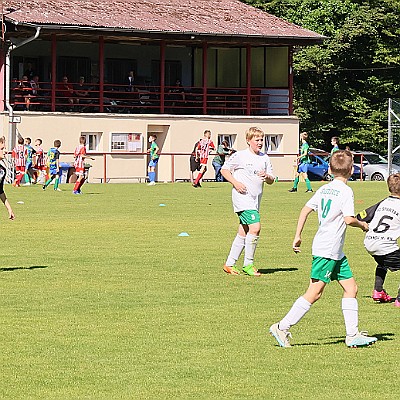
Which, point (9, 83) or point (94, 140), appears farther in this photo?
point (94, 140)

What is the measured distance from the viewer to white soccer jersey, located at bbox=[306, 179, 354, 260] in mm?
9711

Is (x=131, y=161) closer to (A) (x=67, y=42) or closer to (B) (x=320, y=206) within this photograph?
(A) (x=67, y=42)

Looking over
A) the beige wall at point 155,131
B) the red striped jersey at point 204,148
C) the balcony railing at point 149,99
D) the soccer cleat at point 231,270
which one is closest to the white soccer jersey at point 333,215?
the soccer cleat at point 231,270

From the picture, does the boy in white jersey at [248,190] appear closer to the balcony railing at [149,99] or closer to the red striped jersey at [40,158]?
the red striped jersey at [40,158]

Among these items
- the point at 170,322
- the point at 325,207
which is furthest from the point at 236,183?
the point at 325,207

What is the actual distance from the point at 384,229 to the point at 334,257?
239cm

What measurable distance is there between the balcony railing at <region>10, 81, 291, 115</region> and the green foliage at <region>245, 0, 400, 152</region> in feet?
23.9

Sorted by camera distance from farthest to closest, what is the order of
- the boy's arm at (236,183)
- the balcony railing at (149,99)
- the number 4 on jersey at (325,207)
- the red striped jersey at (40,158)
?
the balcony railing at (149,99) → the red striped jersey at (40,158) → the boy's arm at (236,183) → the number 4 on jersey at (325,207)

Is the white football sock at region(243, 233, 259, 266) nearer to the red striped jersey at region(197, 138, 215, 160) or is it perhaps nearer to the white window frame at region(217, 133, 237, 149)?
the red striped jersey at region(197, 138, 215, 160)

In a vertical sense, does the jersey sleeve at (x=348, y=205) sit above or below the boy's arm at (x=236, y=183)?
above

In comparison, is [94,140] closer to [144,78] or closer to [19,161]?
[144,78]

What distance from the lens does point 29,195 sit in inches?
1339

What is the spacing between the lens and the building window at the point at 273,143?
172 ft

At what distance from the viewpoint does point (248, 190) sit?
14984 mm
